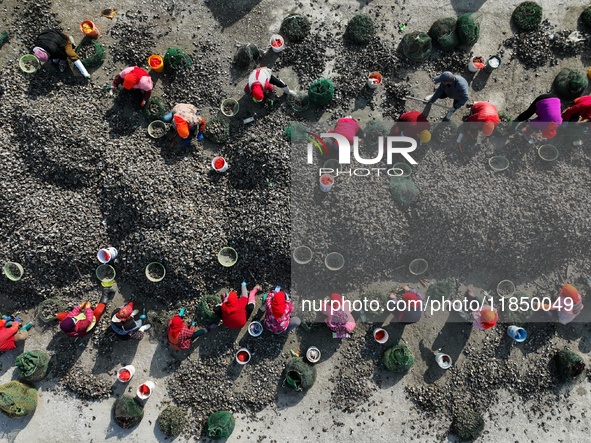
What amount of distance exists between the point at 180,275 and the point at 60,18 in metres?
8.02

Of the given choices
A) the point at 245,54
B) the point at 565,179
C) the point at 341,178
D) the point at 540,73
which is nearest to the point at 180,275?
the point at 341,178

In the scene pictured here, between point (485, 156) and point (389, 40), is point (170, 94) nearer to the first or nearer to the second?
point (389, 40)

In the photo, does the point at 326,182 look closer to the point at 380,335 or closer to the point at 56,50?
the point at 380,335

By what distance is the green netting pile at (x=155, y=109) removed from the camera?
10797 millimetres

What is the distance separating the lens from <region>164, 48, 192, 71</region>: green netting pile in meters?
11.0

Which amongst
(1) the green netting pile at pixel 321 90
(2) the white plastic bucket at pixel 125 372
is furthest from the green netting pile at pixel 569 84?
(2) the white plastic bucket at pixel 125 372

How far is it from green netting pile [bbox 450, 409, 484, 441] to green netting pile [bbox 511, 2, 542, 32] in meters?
10.4

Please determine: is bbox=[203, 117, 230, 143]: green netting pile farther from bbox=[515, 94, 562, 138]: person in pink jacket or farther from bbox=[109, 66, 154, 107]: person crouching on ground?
bbox=[515, 94, 562, 138]: person in pink jacket

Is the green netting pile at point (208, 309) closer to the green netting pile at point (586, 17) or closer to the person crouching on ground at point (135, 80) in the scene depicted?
the person crouching on ground at point (135, 80)

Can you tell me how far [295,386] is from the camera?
9961 mm

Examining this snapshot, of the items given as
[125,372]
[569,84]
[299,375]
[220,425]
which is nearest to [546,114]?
[569,84]

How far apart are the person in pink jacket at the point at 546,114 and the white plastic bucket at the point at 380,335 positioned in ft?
21.0

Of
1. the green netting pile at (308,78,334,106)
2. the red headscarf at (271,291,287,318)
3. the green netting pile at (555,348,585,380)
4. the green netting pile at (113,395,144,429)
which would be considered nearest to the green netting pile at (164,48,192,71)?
the green netting pile at (308,78,334,106)

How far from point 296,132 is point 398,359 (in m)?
6.20
